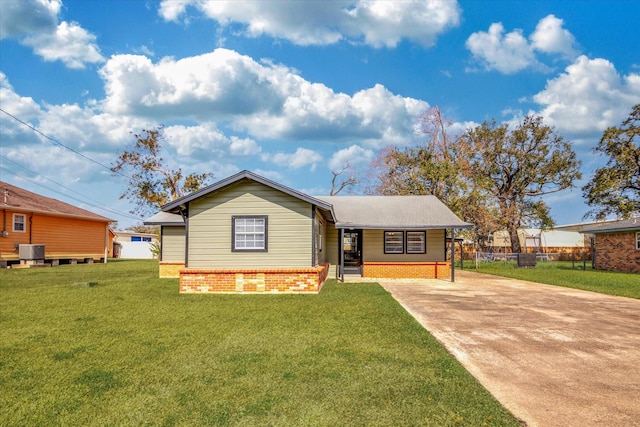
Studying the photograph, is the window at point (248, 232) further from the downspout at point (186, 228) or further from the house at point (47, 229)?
the house at point (47, 229)

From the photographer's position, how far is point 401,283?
54.7 feet

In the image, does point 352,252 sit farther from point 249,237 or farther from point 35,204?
point 35,204

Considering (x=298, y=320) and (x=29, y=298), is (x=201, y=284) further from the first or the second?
(x=298, y=320)

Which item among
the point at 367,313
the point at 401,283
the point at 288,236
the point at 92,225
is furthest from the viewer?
the point at 92,225

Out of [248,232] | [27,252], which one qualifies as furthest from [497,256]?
[27,252]

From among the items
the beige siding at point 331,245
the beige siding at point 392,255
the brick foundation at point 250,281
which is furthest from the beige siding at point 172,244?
the beige siding at point 392,255

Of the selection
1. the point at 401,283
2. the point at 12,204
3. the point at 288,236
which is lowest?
the point at 401,283

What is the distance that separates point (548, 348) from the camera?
261 inches

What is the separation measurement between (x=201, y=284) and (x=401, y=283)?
795 centimetres

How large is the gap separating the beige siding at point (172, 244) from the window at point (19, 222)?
13.0 metres

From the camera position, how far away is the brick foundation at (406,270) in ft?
61.1

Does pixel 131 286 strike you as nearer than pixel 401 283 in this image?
Yes

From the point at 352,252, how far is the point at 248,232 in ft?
29.8

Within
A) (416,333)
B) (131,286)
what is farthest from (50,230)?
(416,333)
